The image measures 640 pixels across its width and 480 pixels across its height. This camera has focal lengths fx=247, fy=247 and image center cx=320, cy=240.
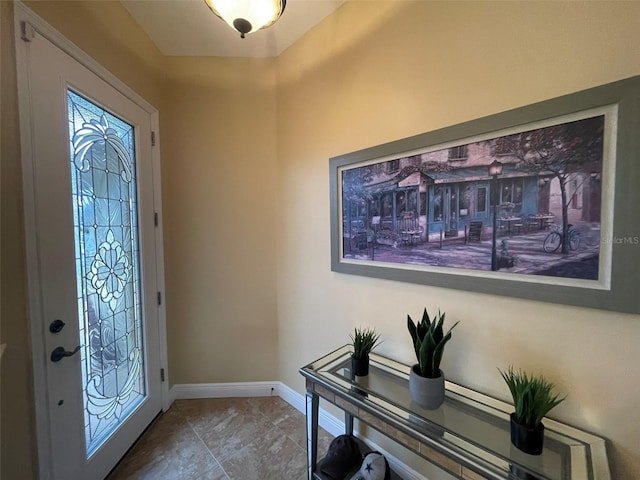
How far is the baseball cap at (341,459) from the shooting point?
127 cm

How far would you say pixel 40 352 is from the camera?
3.46ft

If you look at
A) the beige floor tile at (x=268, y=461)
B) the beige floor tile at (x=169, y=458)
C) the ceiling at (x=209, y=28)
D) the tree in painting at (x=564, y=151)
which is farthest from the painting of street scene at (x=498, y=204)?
the beige floor tile at (x=169, y=458)

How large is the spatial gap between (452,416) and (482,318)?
0.41 metres

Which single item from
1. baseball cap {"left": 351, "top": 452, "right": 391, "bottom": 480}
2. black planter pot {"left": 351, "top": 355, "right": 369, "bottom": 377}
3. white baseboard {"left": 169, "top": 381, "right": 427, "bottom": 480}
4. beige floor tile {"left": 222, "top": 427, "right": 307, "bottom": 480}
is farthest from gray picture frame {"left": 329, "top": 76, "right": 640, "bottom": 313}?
white baseboard {"left": 169, "top": 381, "right": 427, "bottom": 480}

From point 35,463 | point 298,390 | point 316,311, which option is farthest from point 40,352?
point 298,390

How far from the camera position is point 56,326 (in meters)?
1.12

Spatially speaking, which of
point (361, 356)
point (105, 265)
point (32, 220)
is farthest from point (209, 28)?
point (361, 356)

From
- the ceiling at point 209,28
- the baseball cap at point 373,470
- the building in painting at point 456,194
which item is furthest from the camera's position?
the ceiling at point 209,28

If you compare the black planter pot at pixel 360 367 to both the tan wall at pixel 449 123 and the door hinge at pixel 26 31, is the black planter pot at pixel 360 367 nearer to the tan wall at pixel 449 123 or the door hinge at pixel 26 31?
the tan wall at pixel 449 123

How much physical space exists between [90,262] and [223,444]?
1.41 m

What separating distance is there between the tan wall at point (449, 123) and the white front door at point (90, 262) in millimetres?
1041

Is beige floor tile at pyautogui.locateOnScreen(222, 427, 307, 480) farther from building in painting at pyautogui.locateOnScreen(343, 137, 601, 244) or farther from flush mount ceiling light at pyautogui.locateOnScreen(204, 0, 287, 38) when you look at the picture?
flush mount ceiling light at pyautogui.locateOnScreen(204, 0, 287, 38)

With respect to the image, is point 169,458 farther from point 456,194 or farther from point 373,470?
point 456,194

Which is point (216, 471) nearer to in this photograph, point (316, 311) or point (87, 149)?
point (316, 311)
